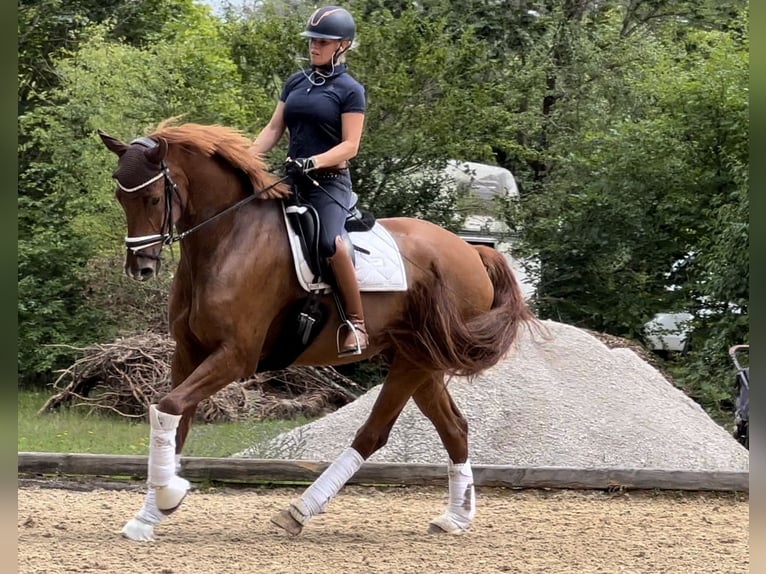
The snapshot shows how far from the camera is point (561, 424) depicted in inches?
350

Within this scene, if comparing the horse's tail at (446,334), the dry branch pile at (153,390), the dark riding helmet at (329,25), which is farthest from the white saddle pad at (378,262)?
the dry branch pile at (153,390)

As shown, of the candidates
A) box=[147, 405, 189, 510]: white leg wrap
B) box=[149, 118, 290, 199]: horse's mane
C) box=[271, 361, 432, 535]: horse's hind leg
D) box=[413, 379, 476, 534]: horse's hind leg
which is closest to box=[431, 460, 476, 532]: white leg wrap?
box=[413, 379, 476, 534]: horse's hind leg

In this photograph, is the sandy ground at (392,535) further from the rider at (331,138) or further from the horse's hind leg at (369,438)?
the rider at (331,138)

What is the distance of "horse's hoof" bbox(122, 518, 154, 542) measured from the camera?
5.79m

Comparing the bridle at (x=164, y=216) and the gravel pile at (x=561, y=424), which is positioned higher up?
the bridle at (x=164, y=216)

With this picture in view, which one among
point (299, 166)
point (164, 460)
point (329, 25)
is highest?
point (329, 25)

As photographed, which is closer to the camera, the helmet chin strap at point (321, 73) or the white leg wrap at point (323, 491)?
the helmet chin strap at point (321, 73)

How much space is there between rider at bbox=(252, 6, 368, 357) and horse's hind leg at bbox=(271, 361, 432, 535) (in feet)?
1.64

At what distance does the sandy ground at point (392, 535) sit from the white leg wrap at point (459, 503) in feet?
0.30

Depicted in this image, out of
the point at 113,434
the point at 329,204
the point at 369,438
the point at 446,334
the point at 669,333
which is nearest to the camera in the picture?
the point at 329,204

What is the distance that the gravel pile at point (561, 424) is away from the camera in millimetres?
8570

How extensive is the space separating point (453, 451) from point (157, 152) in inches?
104

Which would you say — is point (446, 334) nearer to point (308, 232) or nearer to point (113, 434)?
point (308, 232)

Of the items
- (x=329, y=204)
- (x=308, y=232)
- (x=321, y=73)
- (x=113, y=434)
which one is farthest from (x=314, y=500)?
(x=113, y=434)
